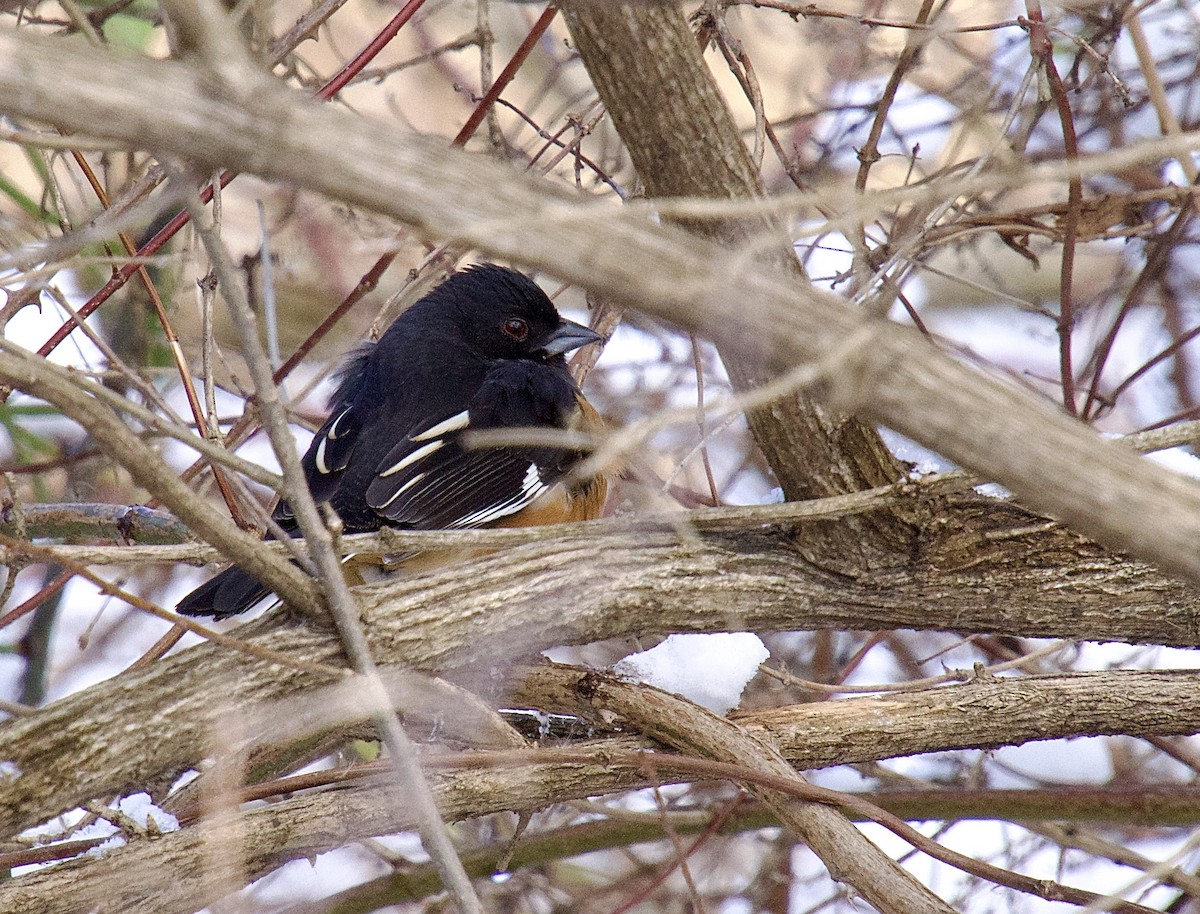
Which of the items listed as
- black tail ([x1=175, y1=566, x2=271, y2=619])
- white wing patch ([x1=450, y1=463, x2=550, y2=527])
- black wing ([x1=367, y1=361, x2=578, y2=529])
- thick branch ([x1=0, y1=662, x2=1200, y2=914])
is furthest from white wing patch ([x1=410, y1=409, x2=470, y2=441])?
thick branch ([x1=0, y1=662, x2=1200, y2=914])

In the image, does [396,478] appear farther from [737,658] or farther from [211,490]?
[211,490]

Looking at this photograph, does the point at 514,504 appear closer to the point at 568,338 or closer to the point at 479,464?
the point at 479,464

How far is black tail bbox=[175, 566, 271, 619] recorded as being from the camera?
2771mm

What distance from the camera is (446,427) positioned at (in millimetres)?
3426

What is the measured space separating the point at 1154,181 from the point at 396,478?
243cm

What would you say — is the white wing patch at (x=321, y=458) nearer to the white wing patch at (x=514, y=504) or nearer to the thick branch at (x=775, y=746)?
the white wing patch at (x=514, y=504)

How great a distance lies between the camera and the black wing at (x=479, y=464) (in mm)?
3248

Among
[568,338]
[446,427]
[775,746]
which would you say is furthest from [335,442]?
[775,746]

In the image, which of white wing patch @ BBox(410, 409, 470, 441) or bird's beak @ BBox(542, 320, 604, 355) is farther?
bird's beak @ BBox(542, 320, 604, 355)

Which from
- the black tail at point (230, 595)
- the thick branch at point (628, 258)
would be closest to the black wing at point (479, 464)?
the black tail at point (230, 595)

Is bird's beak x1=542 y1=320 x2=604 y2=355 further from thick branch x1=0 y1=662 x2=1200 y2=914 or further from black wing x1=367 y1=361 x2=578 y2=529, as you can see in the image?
thick branch x1=0 y1=662 x2=1200 y2=914

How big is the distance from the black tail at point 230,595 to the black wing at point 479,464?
47 centimetres

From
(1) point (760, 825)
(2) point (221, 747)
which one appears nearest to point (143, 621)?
(1) point (760, 825)

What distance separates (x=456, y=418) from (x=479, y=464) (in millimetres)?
174
